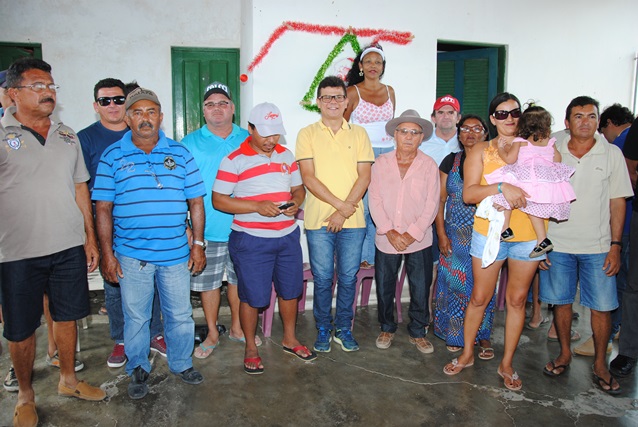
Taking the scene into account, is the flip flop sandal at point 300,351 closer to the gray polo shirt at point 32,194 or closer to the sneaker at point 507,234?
the sneaker at point 507,234

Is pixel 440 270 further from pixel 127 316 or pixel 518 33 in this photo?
pixel 518 33

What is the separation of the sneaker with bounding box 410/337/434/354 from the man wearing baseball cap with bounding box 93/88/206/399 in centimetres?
180

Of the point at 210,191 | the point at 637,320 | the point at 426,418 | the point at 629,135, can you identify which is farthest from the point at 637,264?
the point at 210,191

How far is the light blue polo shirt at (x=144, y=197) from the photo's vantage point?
2916mm

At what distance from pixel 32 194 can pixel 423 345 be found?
114 inches

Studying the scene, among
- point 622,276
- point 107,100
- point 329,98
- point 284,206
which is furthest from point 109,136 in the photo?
point 622,276

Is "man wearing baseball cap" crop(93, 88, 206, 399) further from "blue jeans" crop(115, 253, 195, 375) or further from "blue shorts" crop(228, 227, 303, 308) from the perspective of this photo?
"blue shorts" crop(228, 227, 303, 308)

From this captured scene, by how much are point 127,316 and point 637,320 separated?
336cm

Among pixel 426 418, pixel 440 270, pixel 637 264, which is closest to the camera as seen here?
pixel 426 418

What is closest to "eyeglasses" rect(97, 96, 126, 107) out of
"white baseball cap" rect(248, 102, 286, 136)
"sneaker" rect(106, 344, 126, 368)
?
"white baseball cap" rect(248, 102, 286, 136)

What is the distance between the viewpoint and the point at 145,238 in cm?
296

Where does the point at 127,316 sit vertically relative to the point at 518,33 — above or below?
below

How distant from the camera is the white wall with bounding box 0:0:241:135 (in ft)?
17.6

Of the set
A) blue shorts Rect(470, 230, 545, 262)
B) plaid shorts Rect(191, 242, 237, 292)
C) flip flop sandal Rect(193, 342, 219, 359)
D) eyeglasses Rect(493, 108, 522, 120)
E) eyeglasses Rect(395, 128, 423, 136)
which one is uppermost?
eyeglasses Rect(493, 108, 522, 120)
